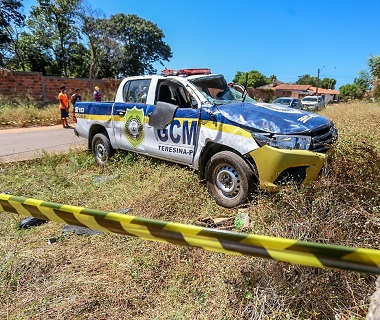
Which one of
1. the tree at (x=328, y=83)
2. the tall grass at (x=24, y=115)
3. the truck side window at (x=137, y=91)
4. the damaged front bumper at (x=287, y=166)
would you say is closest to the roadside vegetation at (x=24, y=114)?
the tall grass at (x=24, y=115)

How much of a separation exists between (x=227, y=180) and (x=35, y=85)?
1600cm

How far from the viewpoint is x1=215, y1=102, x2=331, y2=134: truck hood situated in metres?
3.28

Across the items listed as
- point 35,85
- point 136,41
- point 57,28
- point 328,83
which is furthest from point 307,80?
point 35,85

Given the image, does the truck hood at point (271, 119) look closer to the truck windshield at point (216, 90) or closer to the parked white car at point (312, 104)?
the truck windshield at point (216, 90)

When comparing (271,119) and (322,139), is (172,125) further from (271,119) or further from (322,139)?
(322,139)

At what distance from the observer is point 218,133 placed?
12.2 ft

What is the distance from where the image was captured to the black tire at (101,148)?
19.3ft

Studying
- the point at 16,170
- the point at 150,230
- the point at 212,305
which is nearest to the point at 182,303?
the point at 212,305

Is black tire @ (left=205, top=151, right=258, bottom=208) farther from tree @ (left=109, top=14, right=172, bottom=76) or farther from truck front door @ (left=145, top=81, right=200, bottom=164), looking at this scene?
tree @ (left=109, top=14, right=172, bottom=76)

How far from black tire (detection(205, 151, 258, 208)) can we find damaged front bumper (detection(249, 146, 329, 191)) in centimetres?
24

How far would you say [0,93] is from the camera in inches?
571

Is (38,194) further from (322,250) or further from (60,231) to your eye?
(322,250)

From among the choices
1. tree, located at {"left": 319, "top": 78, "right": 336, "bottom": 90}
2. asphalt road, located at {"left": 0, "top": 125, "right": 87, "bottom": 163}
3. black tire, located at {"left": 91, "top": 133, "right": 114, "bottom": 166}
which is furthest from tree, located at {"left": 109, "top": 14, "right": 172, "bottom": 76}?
tree, located at {"left": 319, "top": 78, "right": 336, "bottom": 90}

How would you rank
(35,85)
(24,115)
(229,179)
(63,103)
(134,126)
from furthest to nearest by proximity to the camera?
(35,85) → (24,115) → (63,103) → (134,126) → (229,179)
